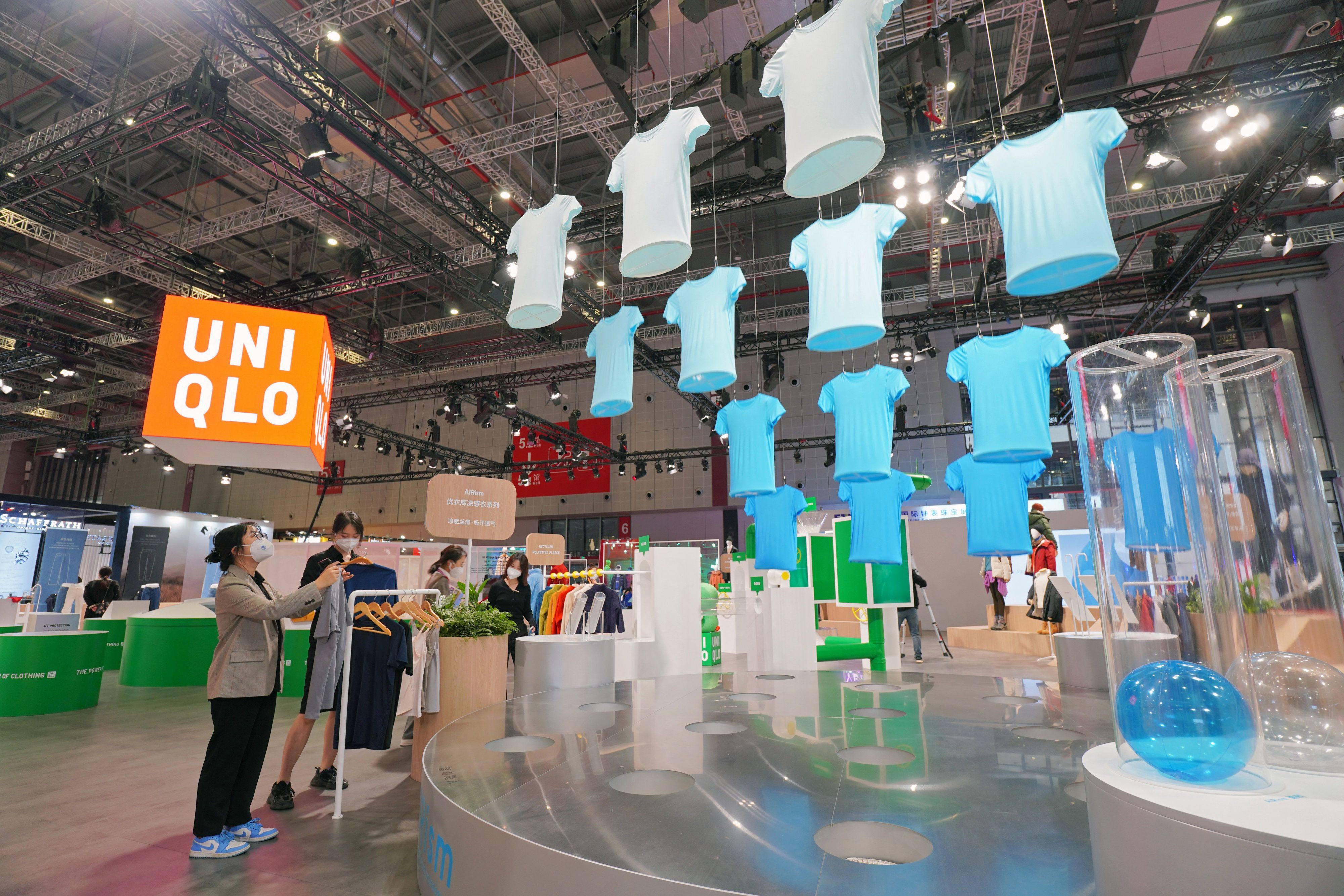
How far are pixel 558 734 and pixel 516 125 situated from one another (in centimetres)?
677

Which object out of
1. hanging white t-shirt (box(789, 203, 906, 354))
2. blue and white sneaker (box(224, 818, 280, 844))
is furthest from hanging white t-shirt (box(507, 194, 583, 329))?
blue and white sneaker (box(224, 818, 280, 844))

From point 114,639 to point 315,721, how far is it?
8.06 metres

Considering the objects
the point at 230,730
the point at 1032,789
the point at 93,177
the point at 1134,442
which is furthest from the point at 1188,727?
the point at 93,177

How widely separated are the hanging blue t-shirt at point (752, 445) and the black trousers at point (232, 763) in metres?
3.34

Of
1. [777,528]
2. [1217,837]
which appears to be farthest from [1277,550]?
[777,528]

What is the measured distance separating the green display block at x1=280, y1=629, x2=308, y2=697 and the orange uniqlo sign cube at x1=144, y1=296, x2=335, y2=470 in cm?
387

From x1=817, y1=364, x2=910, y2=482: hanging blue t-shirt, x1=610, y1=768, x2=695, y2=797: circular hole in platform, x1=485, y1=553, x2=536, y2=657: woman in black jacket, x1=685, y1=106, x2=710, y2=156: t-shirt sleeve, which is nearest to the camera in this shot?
x1=610, y1=768, x2=695, y2=797: circular hole in platform

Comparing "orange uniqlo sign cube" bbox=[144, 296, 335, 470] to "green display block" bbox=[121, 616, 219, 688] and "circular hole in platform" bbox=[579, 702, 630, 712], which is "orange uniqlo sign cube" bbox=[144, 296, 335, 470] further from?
"green display block" bbox=[121, 616, 219, 688]

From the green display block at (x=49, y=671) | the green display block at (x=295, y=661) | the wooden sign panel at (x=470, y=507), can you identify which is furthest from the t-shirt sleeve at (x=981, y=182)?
the green display block at (x=49, y=671)

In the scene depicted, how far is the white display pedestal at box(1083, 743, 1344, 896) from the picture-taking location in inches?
33.1

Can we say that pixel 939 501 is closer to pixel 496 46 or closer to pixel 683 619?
pixel 683 619

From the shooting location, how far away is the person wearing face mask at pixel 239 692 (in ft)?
8.39

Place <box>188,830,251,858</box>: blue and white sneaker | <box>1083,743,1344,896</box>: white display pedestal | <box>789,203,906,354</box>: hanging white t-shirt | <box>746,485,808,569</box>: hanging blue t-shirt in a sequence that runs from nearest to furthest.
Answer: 1. <box>1083,743,1344,896</box>: white display pedestal
2. <box>188,830,251,858</box>: blue and white sneaker
3. <box>789,203,906,354</box>: hanging white t-shirt
4. <box>746,485,808,569</box>: hanging blue t-shirt

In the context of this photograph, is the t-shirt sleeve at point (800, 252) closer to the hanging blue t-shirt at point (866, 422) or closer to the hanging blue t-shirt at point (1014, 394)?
the hanging blue t-shirt at point (866, 422)
